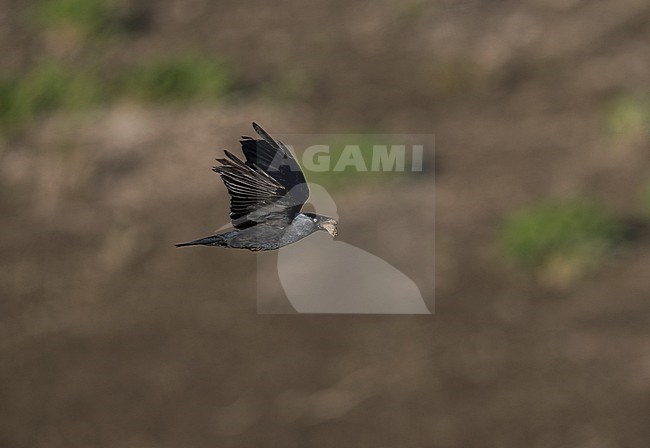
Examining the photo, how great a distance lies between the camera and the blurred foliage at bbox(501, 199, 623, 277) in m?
10.2

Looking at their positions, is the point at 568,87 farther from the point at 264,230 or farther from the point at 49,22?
the point at 264,230

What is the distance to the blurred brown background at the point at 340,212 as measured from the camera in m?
9.57

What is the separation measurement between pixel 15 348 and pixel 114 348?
0.92m

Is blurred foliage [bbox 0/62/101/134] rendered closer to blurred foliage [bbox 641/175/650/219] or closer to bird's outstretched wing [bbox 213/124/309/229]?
blurred foliage [bbox 641/175/650/219]

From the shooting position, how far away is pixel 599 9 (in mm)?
12531

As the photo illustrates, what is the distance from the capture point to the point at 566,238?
10273 mm

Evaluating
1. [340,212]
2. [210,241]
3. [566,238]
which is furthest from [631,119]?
[210,241]

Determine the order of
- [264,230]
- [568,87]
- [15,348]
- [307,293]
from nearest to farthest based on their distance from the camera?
[264,230], [307,293], [15,348], [568,87]

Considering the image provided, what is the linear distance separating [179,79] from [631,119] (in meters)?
4.40

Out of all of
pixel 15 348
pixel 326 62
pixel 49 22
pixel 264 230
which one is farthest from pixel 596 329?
pixel 264 230

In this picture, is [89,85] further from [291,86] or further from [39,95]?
[291,86]

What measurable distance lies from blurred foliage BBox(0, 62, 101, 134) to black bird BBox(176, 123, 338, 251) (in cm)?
1017

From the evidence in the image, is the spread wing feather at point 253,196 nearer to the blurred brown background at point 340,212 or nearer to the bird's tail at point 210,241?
the bird's tail at point 210,241

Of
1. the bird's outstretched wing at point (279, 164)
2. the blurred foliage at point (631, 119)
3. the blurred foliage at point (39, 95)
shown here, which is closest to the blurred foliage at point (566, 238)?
the blurred foliage at point (631, 119)
